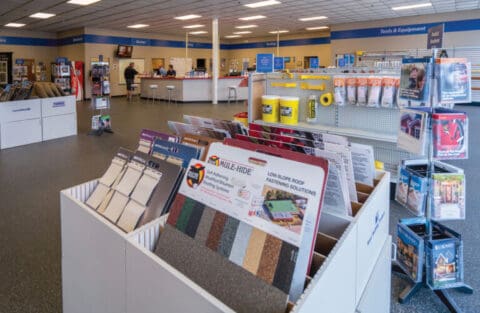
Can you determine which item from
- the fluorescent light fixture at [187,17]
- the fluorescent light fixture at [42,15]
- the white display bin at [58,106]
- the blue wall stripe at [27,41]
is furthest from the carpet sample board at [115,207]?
the blue wall stripe at [27,41]

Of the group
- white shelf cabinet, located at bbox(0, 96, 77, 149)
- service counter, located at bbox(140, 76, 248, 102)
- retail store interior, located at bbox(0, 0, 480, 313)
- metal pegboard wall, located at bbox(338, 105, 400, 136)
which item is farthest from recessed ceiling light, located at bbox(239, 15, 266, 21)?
metal pegboard wall, located at bbox(338, 105, 400, 136)

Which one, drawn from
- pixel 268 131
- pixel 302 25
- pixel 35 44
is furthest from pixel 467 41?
pixel 35 44

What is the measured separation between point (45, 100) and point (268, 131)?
666cm

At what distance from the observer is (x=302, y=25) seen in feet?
54.4

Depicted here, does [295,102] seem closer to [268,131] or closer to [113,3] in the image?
[268,131]

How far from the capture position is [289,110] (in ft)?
13.5

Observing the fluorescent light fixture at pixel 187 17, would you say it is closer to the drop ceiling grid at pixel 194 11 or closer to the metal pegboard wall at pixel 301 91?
the drop ceiling grid at pixel 194 11

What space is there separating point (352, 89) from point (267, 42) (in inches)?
747

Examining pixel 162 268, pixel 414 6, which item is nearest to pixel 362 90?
pixel 162 268

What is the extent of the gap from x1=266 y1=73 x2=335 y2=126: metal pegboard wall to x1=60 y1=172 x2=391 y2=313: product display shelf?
8.32 feet

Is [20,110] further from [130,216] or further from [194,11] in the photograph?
[194,11]

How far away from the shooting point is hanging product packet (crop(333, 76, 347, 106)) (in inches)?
151

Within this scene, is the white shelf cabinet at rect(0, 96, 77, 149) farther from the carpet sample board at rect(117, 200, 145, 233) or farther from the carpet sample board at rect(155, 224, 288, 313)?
the carpet sample board at rect(155, 224, 288, 313)

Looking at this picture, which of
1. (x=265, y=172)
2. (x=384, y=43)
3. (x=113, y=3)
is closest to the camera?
(x=265, y=172)
